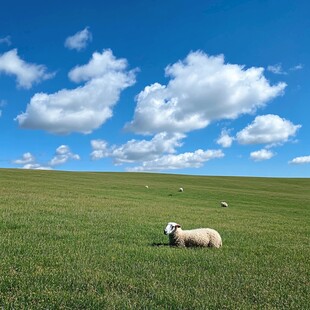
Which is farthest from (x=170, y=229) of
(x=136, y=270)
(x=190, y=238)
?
(x=136, y=270)

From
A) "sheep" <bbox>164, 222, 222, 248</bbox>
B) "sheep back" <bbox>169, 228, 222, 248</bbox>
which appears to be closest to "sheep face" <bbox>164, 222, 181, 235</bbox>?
"sheep" <bbox>164, 222, 222, 248</bbox>

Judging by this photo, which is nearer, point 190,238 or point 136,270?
point 136,270

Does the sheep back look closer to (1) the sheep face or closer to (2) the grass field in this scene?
(1) the sheep face

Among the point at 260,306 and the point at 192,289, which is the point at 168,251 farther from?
the point at 260,306

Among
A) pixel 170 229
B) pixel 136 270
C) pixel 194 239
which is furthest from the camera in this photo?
pixel 194 239

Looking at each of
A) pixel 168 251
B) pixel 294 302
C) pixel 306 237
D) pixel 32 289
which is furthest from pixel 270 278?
pixel 306 237

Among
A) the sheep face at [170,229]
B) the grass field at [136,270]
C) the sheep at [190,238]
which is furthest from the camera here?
the sheep at [190,238]

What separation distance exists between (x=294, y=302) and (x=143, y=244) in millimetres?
7653

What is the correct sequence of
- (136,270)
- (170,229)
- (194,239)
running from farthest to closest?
(194,239) < (170,229) < (136,270)

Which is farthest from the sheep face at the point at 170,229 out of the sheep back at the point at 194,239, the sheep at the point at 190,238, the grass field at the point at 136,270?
the grass field at the point at 136,270

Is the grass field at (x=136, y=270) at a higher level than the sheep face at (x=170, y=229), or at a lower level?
lower

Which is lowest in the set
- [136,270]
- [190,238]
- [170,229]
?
[136,270]

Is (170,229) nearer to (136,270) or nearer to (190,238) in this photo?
(190,238)

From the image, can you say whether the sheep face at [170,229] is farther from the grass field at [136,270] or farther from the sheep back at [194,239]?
the grass field at [136,270]
